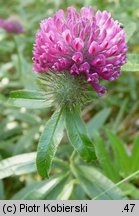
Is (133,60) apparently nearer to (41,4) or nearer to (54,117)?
(54,117)

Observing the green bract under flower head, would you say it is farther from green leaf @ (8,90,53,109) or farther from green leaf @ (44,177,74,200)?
green leaf @ (44,177,74,200)

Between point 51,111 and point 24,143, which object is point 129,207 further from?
point 51,111

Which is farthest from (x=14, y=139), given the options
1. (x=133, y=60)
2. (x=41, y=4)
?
(x=41, y=4)

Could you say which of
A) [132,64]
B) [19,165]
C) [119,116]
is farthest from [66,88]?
[119,116]

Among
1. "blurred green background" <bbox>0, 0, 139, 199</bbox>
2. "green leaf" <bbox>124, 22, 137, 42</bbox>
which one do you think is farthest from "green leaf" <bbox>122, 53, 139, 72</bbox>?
"green leaf" <bbox>124, 22, 137, 42</bbox>

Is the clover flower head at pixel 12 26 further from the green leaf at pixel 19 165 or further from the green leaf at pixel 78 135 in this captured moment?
the green leaf at pixel 78 135

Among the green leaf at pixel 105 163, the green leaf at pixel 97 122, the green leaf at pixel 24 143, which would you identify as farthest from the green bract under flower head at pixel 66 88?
the green leaf at pixel 97 122
